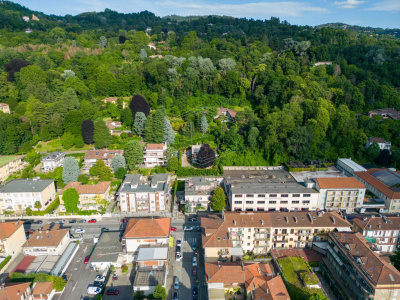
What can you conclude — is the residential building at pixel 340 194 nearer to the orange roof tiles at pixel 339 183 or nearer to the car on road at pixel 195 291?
the orange roof tiles at pixel 339 183

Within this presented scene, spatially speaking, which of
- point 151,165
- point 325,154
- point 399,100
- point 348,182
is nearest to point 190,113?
point 151,165

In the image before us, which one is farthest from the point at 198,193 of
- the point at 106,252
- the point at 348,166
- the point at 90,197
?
the point at 348,166

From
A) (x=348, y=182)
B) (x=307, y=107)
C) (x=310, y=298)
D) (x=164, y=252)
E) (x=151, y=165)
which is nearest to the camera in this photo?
(x=310, y=298)

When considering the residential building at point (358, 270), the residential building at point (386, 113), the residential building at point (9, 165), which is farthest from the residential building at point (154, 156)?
the residential building at point (386, 113)

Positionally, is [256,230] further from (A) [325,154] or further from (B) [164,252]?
(A) [325,154]

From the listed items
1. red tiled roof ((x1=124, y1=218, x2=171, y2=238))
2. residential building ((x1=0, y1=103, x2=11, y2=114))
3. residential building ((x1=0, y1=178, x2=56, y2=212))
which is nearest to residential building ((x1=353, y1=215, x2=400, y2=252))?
red tiled roof ((x1=124, y1=218, x2=171, y2=238))

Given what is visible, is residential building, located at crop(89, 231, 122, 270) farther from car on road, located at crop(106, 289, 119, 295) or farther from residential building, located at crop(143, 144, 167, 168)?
residential building, located at crop(143, 144, 167, 168)
